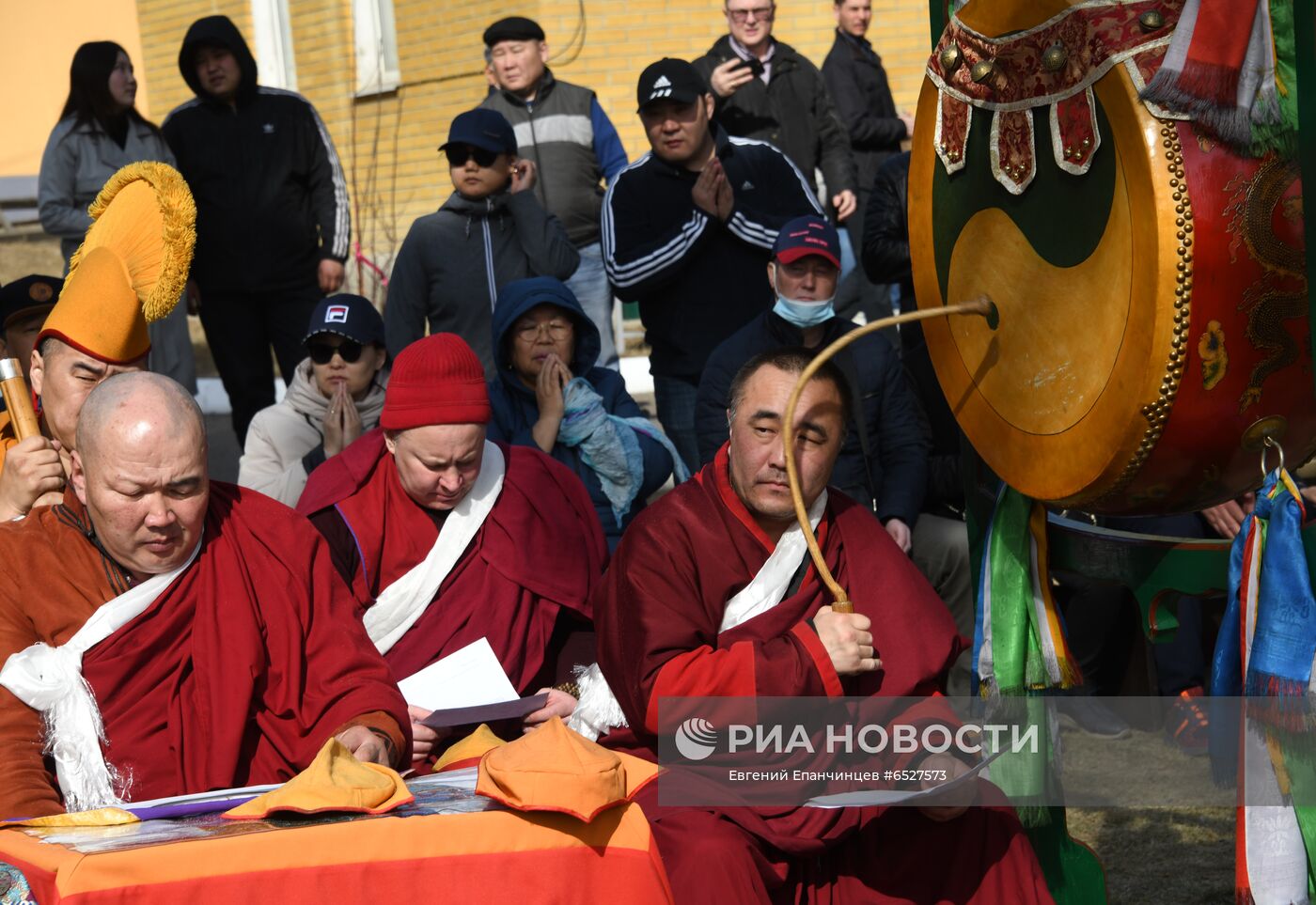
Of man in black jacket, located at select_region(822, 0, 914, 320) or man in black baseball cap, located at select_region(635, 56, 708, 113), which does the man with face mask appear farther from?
man in black jacket, located at select_region(822, 0, 914, 320)

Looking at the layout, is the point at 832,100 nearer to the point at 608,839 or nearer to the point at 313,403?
the point at 313,403

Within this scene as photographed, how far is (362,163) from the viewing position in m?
11.1

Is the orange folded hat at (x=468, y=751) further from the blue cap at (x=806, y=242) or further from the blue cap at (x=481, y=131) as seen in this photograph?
the blue cap at (x=481, y=131)

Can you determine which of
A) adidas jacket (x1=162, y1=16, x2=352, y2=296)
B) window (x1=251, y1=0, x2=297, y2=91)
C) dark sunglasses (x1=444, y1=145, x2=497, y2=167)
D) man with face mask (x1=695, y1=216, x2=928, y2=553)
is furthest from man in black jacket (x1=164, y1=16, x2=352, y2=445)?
window (x1=251, y1=0, x2=297, y2=91)

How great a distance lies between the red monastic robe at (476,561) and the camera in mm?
4195

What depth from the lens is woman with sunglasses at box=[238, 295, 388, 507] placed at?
5.32m

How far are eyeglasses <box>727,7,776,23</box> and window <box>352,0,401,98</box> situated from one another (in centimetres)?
465

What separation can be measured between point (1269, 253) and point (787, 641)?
1.21 meters

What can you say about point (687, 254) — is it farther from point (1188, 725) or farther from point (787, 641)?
point (787, 641)

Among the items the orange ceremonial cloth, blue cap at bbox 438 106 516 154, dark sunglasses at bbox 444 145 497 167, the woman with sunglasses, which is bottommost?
the orange ceremonial cloth

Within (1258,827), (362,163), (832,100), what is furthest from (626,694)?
(362,163)

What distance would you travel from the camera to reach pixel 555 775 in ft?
8.63

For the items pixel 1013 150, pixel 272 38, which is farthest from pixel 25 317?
pixel 272 38

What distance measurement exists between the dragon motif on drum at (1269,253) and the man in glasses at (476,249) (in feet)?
11.1
